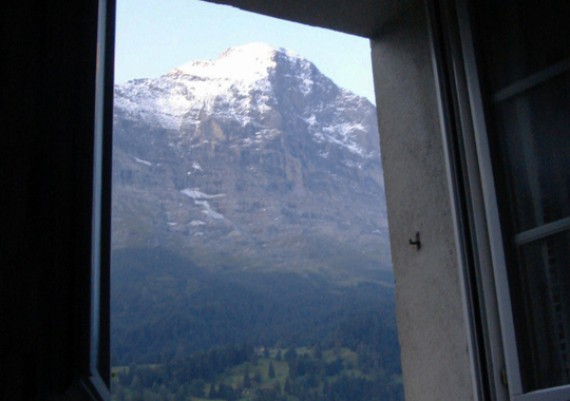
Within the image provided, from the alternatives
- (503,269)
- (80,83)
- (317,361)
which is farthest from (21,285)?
(317,361)

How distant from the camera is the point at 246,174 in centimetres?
2841

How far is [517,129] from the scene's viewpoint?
1.47m

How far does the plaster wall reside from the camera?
5.47 ft

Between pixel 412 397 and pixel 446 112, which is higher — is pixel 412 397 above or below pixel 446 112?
below

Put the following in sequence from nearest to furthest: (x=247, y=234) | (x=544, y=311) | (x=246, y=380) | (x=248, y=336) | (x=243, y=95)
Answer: (x=544, y=311), (x=246, y=380), (x=248, y=336), (x=247, y=234), (x=243, y=95)

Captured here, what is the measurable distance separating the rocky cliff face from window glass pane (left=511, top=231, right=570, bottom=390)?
2082cm

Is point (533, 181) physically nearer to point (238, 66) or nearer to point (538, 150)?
point (538, 150)

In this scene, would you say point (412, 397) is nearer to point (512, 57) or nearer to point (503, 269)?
point (503, 269)

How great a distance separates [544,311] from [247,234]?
25.0 m

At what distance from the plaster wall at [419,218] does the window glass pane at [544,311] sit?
0.22 metres

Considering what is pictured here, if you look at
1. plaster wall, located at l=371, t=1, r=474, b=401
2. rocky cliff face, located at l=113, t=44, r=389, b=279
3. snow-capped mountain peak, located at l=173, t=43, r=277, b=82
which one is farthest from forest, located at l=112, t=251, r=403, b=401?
snow-capped mountain peak, located at l=173, t=43, r=277, b=82

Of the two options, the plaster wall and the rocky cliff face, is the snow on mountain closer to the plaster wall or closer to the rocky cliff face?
the rocky cliff face

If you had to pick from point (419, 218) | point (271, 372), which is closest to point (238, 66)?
point (271, 372)

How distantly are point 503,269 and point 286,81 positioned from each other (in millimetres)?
32638
